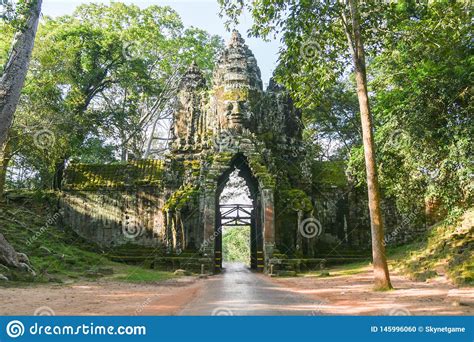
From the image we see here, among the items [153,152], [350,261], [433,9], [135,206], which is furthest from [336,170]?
[153,152]

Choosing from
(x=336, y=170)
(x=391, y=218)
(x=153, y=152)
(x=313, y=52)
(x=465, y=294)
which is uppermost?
(x=153, y=152)

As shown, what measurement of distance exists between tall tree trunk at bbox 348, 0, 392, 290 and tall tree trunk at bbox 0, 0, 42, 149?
8.63m

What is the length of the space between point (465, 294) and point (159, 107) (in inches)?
1207

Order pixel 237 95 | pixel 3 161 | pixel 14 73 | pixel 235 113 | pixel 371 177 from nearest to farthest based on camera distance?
pixel 371 177, pixel 14 73, pixel 3 161, pixel 235 113, pixel 237 95

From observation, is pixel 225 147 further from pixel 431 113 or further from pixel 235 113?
pixel 431 113

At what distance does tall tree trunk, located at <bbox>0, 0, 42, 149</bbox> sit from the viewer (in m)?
11.5

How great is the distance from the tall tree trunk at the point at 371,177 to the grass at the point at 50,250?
737 cm

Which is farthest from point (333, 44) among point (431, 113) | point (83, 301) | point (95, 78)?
point (95, 78)

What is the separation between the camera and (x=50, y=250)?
1684 cm

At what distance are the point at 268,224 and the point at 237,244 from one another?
156 ft

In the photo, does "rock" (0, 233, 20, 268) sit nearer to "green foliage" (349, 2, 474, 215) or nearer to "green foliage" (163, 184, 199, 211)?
"green foliage" (163, 184, 199, 211)

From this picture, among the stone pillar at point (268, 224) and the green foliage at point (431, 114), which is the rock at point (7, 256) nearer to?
the stone pillar at point (268, 224)

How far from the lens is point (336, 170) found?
24359 millimetres

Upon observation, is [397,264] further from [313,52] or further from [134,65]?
[134,65]
